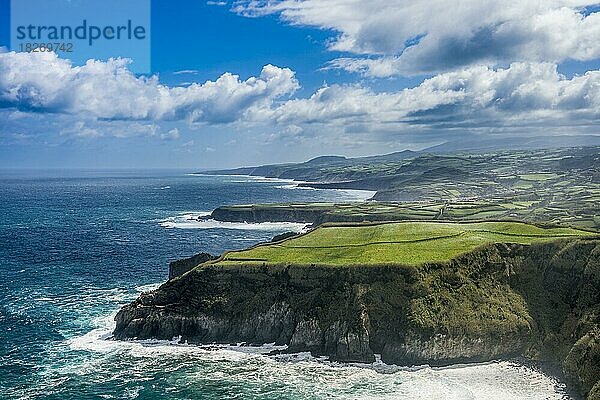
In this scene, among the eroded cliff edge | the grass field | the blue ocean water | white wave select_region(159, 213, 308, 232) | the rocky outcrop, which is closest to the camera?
the blue ocean water

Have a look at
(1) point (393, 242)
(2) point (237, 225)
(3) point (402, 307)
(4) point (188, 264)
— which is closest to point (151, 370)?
(3) point (402, 307)

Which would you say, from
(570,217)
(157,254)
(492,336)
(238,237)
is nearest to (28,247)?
(157,254)

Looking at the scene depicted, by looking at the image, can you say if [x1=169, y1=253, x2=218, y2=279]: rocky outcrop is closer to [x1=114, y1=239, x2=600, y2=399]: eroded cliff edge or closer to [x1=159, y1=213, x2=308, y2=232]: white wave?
[x1=114, y1=239, x2=600, y2=399]: eroded cliff edge

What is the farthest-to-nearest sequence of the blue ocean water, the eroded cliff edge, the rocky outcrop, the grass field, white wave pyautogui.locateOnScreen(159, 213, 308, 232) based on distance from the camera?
1. white wave pyautogui.locateOnScreen(159, 213, 308, 232)
2. the rocky outcrop
3. the grass field
4. the eroded cliff edge
5. the blue ocean water

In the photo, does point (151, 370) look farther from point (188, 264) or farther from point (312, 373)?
point (188, 264)

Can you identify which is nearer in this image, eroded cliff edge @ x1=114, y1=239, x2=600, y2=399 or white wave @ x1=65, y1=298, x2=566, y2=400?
white wave @ x1=65, y1=298, x2=566, y2=400

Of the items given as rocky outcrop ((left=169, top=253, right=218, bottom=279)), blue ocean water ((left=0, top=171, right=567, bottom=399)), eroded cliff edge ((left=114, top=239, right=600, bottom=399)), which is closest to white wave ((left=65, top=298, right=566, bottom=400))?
blue ocean water ((left=0, top=171, right=567, bottom=399))

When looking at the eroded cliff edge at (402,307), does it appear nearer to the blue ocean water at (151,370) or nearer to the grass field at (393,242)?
the blue ocean water at (151,370)
